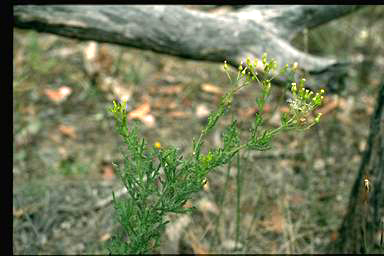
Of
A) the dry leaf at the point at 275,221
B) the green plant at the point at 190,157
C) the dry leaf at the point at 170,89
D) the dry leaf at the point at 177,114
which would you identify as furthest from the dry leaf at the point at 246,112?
the green plant at the point at 190,157

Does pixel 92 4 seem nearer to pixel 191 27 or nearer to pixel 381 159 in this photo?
pixel 191 27

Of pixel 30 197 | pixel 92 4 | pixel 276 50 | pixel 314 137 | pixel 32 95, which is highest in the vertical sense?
pixel 92 4

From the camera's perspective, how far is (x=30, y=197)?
8.87ft

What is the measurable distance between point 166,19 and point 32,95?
73.2 inches

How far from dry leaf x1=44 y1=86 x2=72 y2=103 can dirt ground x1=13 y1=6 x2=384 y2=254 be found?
0.01m

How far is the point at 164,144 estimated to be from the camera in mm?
3355

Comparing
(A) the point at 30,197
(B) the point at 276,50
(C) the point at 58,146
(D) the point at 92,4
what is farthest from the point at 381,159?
(C) the point at 58,146

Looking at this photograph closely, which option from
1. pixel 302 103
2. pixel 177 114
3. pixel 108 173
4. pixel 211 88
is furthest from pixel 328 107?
pixel 302 103

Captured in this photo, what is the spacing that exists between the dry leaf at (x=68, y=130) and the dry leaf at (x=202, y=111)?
920mm

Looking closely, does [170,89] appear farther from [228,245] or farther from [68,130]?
[228,245]

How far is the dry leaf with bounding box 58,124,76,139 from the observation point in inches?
136

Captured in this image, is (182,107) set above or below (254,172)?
above

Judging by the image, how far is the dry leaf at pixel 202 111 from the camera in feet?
12.0

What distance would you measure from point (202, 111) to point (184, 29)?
57.5 inches
